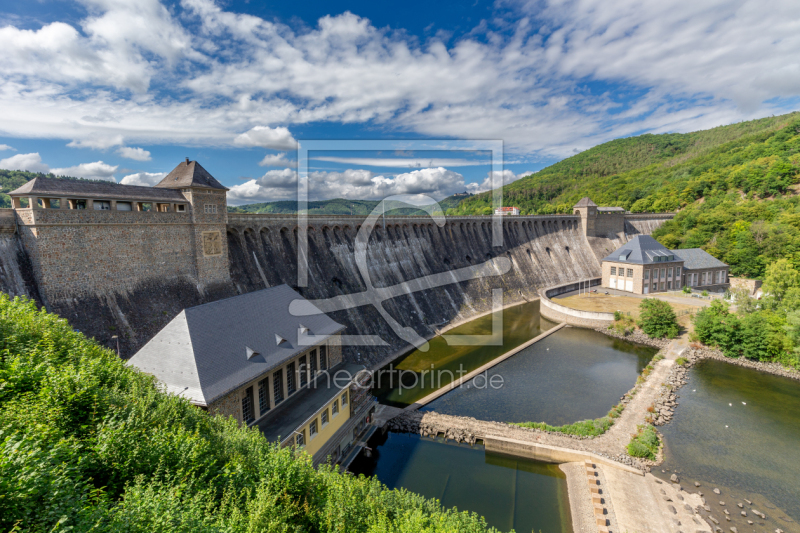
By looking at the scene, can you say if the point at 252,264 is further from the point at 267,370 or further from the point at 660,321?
the point at 660,321

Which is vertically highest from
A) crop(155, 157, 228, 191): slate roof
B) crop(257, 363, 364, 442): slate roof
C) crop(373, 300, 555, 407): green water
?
crop(155, 157, 228, 191): slate roof

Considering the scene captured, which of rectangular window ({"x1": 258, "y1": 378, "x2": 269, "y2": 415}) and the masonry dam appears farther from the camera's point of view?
the masonry dam

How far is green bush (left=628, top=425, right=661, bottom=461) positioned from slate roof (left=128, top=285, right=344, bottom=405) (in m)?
19.5

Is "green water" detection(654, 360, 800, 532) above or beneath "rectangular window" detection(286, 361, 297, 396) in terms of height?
beneath

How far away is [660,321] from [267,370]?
41.7 m

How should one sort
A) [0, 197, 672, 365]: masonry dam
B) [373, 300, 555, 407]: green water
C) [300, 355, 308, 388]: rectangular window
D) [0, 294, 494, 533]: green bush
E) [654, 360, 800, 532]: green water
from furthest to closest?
1. [373, 300, 555, 407]: green water
2. [300, 355, 308, 388]: rectangular window
3. [0, 197, 672, 365]: masonry dam
4. [654, 360, 800, 532]: green water
5. [0, 294, 494, 533]: green bush

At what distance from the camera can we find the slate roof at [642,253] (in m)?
56.2

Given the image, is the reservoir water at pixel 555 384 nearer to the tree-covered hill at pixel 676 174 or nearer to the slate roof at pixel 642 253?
the slate roof at pixel 642 253

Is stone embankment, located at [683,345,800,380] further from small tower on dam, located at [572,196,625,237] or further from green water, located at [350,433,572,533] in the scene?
small tower on dam, located at [572,196,625,237]

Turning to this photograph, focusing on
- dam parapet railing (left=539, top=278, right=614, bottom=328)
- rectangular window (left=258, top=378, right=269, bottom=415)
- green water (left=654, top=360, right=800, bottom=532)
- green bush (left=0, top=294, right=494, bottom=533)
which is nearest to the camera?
green bush (left=0, top=294, right=494, bottom=533)

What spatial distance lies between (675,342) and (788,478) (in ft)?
68.4

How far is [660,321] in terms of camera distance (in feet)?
134

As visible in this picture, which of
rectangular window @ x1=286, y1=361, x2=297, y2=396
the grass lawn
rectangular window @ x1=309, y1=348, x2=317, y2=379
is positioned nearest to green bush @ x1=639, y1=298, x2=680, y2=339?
the grass lawn

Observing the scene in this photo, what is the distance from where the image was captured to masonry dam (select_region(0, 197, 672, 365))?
20766mm
